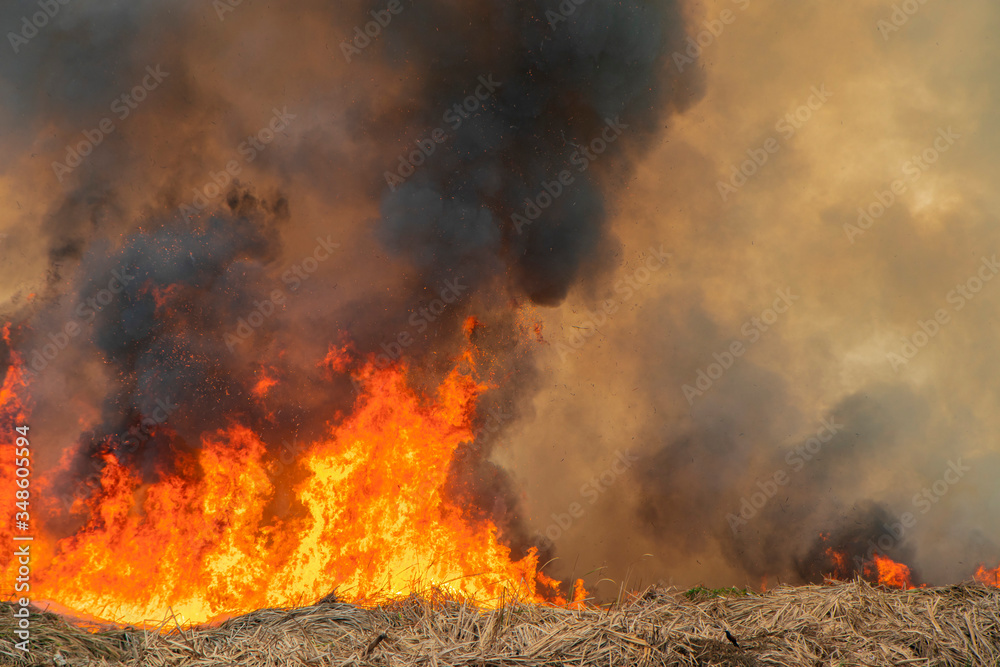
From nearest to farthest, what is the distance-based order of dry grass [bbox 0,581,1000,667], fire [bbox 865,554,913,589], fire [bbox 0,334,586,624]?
dry grass [bbox 0,581,1000,667] < fire [bbox 0,334,586,624] < fire [bbox 865,554,913,589]

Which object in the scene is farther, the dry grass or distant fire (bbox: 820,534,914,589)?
distant fire (bbox: 820,534,914,589)

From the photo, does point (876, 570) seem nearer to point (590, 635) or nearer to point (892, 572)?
point (892, 572)

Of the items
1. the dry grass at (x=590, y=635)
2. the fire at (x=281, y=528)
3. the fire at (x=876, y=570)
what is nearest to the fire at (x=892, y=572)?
the fire at (x=876, y=570)

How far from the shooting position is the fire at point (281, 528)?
36.2ft

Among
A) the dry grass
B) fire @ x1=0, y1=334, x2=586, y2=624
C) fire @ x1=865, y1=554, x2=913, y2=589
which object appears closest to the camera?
the dry grass

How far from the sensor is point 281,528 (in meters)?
11.5

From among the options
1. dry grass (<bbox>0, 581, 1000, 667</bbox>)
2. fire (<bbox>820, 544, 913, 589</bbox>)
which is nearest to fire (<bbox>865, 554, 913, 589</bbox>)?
fire (<bbox>820, 544, 913, 589</bbox>)

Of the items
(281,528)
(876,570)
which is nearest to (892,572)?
(876,570)

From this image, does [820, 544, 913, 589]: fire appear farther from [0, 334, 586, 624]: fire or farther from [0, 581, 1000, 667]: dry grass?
[0, 581, 1000, 667]: dry grass

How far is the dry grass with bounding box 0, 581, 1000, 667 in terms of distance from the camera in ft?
13.8

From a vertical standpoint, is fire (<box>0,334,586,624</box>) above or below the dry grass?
above

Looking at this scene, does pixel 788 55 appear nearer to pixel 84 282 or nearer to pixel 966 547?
pixel 966 547

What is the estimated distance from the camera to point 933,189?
1275 cm

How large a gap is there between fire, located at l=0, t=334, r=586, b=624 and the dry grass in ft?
20.3
